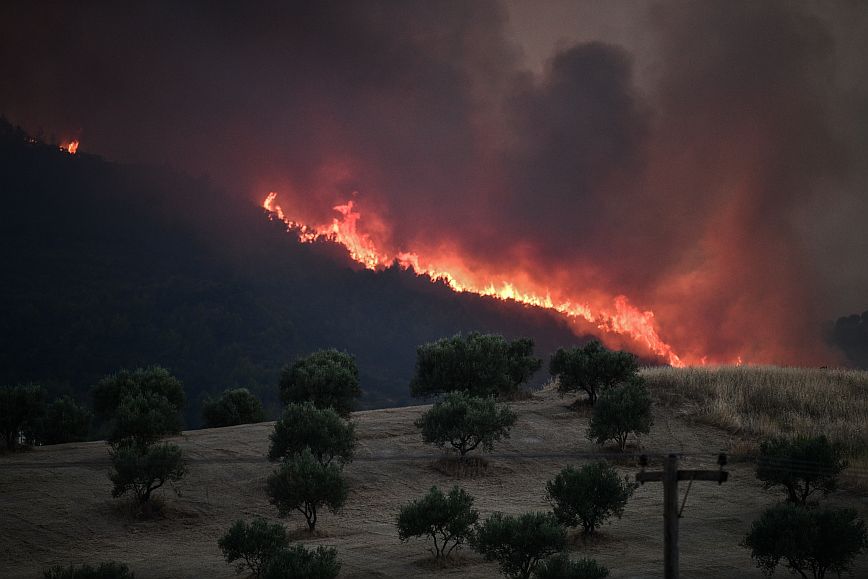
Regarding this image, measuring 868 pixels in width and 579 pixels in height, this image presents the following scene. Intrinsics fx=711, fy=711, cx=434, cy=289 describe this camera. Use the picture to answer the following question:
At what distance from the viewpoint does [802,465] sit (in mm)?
34375

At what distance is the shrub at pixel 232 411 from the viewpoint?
2650 inches

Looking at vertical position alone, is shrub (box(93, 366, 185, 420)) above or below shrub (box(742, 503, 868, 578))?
above

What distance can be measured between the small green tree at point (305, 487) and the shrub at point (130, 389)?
22360 mm

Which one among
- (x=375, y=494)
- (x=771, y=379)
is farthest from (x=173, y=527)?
(x=771, y=379)

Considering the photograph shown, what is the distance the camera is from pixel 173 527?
3650cm

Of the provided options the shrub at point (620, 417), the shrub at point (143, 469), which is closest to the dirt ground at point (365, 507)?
the shrub at point (143, 469)

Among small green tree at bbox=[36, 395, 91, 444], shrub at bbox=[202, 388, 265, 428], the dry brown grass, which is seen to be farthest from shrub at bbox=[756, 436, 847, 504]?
small green tree at bbox=[36, 395, 91, 444]

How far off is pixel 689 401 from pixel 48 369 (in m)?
177

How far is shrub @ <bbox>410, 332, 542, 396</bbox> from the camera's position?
197ft

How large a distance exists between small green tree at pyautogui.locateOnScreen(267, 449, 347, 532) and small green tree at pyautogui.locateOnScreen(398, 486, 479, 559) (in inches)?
187

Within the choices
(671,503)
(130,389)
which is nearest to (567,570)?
(671,503)

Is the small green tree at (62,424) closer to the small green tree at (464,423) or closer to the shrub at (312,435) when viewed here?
the shrub at (312,435)

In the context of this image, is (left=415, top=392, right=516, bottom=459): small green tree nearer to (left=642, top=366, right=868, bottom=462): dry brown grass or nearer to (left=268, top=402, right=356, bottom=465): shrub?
(left=268, top=402, right=356, bottom=465): shrub

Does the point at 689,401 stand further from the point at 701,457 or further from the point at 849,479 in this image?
the point at 849,479
